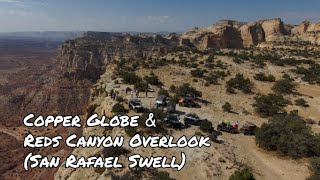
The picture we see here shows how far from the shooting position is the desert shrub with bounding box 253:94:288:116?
109 ft

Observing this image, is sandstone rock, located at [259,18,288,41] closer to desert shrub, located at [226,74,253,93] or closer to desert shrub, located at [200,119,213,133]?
desert shrub, located at [226,74,253,93]

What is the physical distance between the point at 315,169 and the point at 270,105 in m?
14.3

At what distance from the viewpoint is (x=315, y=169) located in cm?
2059

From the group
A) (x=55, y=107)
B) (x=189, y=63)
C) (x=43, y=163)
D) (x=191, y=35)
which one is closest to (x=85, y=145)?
(x=43, y=163)

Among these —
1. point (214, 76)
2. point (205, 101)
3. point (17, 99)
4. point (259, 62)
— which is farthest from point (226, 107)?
point (17, 99)

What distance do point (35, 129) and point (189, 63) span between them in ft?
128

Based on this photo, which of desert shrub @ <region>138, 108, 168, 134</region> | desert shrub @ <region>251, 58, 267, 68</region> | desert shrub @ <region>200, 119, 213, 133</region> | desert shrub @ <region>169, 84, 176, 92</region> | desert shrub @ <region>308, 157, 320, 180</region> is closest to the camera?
desert shrub @ <region>308, 157, 320, 180</region>

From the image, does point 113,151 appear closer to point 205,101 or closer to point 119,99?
point 119,99

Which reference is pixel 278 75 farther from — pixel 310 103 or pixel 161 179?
pixel 161 179

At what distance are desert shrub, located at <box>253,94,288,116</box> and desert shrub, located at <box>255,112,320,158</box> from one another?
Answer: 229 inches

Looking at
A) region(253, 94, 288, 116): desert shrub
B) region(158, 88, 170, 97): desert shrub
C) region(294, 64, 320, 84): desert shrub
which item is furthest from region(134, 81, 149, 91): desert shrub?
region(294, 64, 320, 84): desert shrub

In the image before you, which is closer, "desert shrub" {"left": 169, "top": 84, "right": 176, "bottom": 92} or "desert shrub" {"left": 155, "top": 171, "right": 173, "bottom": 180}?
"desert shrub" {"left": 155, "top": 171, "right": 173, "bottom": 180}

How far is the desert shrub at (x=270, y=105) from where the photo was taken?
3331 centimetres

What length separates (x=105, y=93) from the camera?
3581cm
